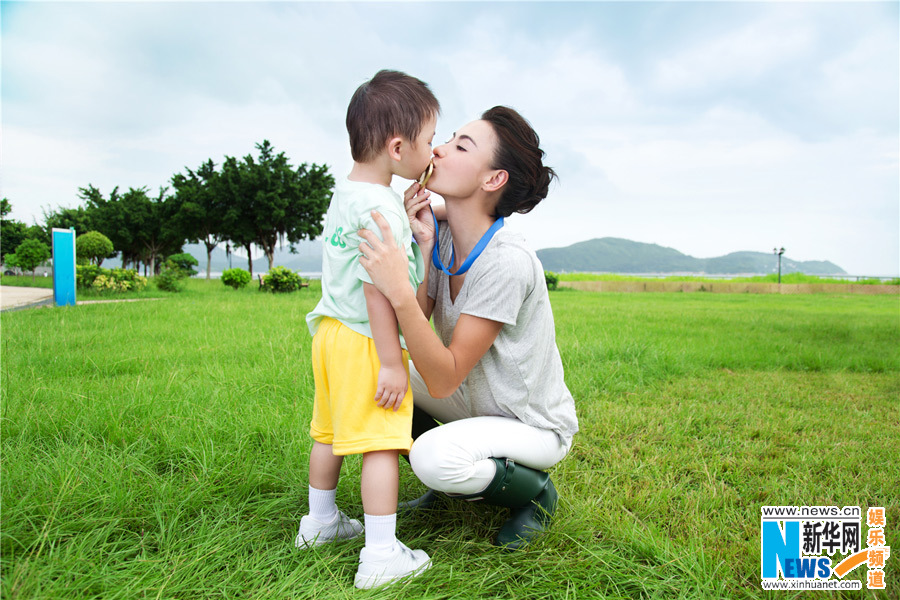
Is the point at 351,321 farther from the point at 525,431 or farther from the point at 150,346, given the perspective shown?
the point at 150,346

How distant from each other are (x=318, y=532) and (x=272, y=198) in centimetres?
2546

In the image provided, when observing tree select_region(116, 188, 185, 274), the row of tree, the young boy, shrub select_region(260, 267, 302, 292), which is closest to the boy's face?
the young boy

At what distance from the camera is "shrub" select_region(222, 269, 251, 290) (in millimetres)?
15328

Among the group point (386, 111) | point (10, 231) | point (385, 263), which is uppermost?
point (10, 231)

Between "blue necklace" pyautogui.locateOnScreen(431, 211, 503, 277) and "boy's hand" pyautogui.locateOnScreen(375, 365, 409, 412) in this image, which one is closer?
"boy's hand" pyautogui.locateOnScreen(375, 365, 409, 412)

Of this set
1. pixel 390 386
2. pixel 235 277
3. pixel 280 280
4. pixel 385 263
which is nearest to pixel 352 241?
pixel 385 263

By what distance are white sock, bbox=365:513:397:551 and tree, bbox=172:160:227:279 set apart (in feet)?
90.3

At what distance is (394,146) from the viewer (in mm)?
1600

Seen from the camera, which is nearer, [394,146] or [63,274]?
[394,146]

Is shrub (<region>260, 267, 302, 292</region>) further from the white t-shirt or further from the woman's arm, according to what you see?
the woman's arm

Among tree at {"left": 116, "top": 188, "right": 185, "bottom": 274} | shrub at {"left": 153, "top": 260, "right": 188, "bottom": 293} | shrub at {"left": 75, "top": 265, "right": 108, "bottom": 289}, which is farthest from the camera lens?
tree at {"left": 116, "top": 188, "right": 185, "bottom": 274}

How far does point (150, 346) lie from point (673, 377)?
4.41 meters

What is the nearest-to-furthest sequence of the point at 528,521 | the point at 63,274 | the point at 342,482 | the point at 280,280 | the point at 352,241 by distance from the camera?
the point at 352,241
the point at 528,521
the point at 342,482
the point at 63,274
the point at 280,280

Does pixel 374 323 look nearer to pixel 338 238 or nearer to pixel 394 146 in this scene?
pixel 338 238
